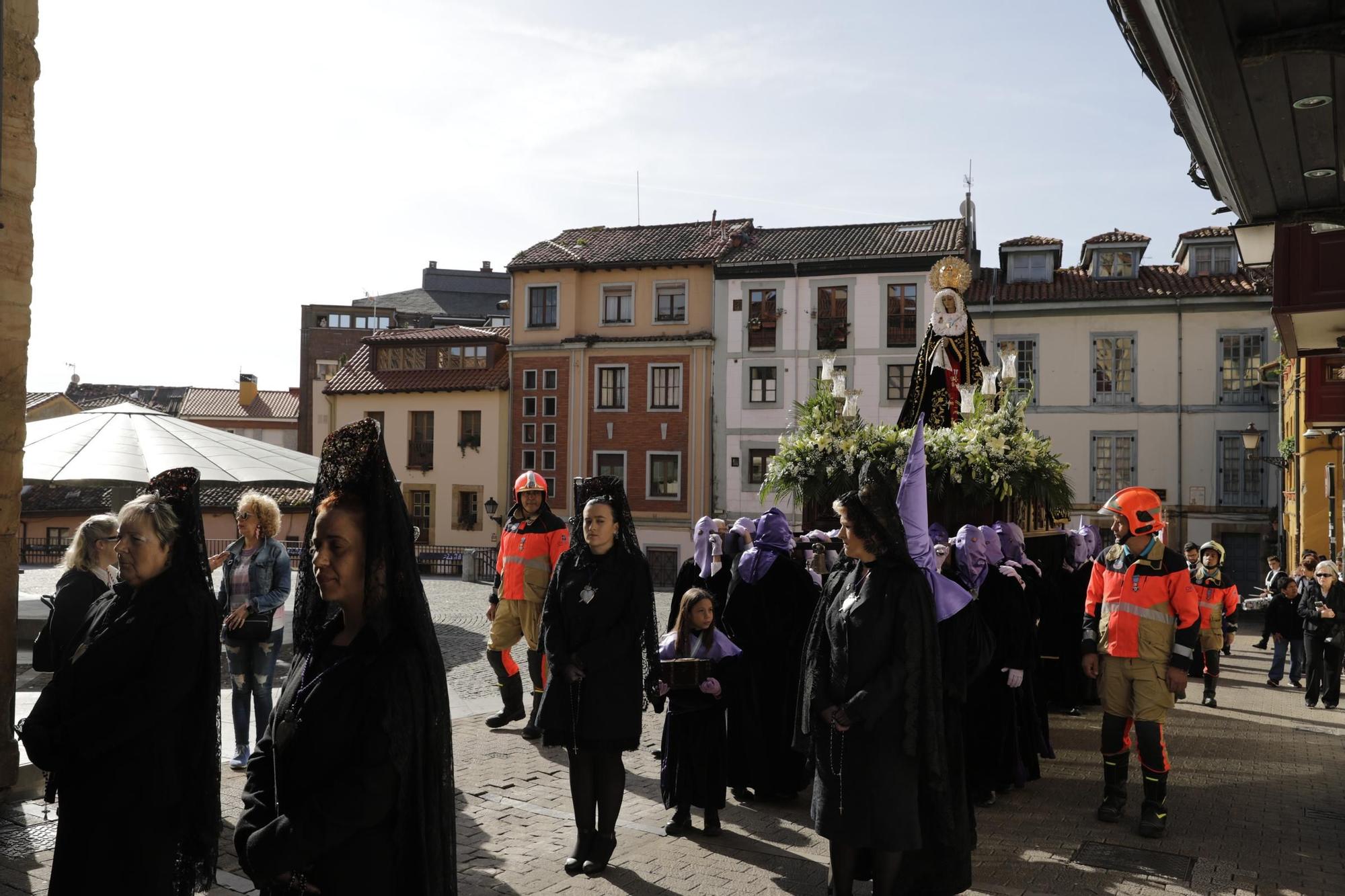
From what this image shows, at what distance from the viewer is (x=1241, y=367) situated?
3234cm

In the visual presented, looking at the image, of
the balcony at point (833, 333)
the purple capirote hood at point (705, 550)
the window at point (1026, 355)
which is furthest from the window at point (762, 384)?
the purple capirote hood at point (705, 550)

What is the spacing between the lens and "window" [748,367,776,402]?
36.5 metres

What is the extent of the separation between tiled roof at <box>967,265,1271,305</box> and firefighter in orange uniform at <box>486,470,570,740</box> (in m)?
27.3

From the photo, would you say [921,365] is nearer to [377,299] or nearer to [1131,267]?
[1131,267]

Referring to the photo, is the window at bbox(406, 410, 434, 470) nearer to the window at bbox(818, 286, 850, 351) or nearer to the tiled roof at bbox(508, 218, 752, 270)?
the tiled roof at bbox(508, 218, 752, 270)

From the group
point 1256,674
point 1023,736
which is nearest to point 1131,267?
point 1256,674

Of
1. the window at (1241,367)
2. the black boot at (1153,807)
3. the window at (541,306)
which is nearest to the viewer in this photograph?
the black boot at (1153,807)

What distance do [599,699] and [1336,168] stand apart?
185 inches

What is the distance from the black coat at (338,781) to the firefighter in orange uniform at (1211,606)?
9199 mm

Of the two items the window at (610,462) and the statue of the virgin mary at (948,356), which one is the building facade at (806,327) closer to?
the window at (610,462)

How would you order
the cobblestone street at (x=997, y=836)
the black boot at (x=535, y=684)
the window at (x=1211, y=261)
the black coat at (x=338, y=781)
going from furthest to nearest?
the window at (x=1211, y=261) < the black boot at (x=535, y=684) < the cobblestone street at (x=997, y=836) < the black coat at (x=338, y=781)

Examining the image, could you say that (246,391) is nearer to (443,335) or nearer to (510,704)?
(443,335)

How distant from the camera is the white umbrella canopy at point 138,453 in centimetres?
1197

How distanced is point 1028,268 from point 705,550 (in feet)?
98.4
